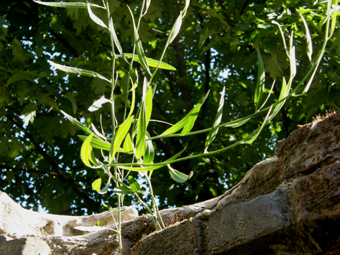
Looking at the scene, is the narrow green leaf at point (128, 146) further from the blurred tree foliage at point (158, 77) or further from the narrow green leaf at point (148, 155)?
the blurred tree foliage at point (158, 77)

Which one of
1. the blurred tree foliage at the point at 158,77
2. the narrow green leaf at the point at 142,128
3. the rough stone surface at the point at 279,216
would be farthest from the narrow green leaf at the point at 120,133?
the blurred tree foliage at the point at 158,77

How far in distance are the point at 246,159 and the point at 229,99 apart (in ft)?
4.58

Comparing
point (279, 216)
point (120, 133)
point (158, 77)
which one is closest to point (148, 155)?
point (120, 133)

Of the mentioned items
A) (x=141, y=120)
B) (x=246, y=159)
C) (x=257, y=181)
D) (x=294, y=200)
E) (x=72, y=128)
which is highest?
(x=72, y=128)

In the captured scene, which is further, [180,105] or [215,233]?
[180,105]

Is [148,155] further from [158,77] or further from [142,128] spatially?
[158,77]

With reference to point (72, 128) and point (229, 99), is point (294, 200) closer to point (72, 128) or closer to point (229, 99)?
point (72, 128)

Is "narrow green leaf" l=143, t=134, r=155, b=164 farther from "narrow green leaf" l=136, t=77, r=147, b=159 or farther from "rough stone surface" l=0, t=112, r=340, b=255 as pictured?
"rough stone surface" l=0, t=112, r=340, b=255

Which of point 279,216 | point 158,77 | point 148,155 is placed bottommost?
point 279,216

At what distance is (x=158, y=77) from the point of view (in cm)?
439

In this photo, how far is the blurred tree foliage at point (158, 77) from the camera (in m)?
3.22

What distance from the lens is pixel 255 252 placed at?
1.12 meters

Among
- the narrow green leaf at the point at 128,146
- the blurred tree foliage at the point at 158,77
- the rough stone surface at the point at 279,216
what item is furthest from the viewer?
the blurred tree foliage at the point at 158,77

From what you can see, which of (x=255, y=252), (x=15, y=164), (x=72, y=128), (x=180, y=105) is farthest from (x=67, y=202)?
(x=255, y=252)
